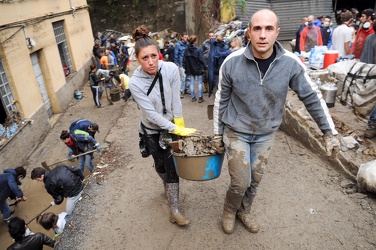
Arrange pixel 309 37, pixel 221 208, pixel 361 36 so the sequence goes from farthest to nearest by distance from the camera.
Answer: pixel 309 37
pixel 361 36
pixel 221 208

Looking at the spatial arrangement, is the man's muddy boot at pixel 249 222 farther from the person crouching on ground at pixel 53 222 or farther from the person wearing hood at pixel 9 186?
the person wearing hood at pixel 9 186

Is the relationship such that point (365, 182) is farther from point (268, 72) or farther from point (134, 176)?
point (134, 176)

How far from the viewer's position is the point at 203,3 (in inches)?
536

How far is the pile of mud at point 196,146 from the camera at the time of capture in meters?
2.75

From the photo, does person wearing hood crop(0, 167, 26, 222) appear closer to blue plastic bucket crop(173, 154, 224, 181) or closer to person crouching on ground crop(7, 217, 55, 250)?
person crouching on ground crop(7, 217, 55, 250)

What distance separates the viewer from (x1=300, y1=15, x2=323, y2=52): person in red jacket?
7.71 meters

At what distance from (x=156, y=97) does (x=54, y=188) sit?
284 cm

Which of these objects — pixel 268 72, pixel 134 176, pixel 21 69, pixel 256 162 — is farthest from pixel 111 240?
pixel 21 69

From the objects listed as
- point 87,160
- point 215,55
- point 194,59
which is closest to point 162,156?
point 87,160

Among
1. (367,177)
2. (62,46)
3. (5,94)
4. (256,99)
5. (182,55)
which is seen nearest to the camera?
(256,99)

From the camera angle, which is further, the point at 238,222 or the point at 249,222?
the point at 238,222

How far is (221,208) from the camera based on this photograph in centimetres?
345

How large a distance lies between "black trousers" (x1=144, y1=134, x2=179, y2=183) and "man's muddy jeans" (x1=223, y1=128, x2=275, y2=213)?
68 cm

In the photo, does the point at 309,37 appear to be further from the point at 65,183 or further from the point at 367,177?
the point at 65,183
